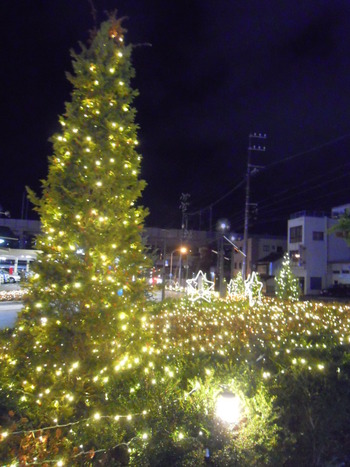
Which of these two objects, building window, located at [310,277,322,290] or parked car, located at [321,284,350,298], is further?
building window, located at [310,277,322,290]

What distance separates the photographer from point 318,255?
50.0 meters

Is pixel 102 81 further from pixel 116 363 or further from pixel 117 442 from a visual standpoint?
pixel 117 442

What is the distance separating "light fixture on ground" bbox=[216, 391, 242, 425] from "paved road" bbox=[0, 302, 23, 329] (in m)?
10.9

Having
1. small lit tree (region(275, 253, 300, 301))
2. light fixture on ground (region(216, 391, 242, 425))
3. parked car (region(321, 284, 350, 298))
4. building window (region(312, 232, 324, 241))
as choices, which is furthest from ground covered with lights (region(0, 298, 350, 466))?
building window (region(312, 232, 324, 241))

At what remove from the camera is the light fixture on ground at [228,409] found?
411 cm

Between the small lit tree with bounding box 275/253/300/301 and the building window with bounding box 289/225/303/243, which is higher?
the building window with bounding box 289/225/303/243

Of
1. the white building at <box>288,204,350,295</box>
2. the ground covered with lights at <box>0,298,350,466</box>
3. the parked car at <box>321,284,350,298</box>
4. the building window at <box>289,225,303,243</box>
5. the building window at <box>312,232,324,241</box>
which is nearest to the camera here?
the ground covered with lights at <box>0,298,350,466</box>

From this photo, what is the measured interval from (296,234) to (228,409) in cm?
4984

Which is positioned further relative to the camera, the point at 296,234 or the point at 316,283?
the point at 296,234

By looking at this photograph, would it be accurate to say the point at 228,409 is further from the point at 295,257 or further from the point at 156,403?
the point at 295,257

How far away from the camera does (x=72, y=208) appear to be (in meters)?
5.39

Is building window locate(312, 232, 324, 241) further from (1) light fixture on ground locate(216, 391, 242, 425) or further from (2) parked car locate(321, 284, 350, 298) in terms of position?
(1) light fixture on ground locate(216, 391, 242, 425)

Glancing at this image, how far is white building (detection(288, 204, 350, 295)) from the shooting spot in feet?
163

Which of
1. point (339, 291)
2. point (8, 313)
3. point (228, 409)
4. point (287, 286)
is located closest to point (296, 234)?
point (339, 291)
